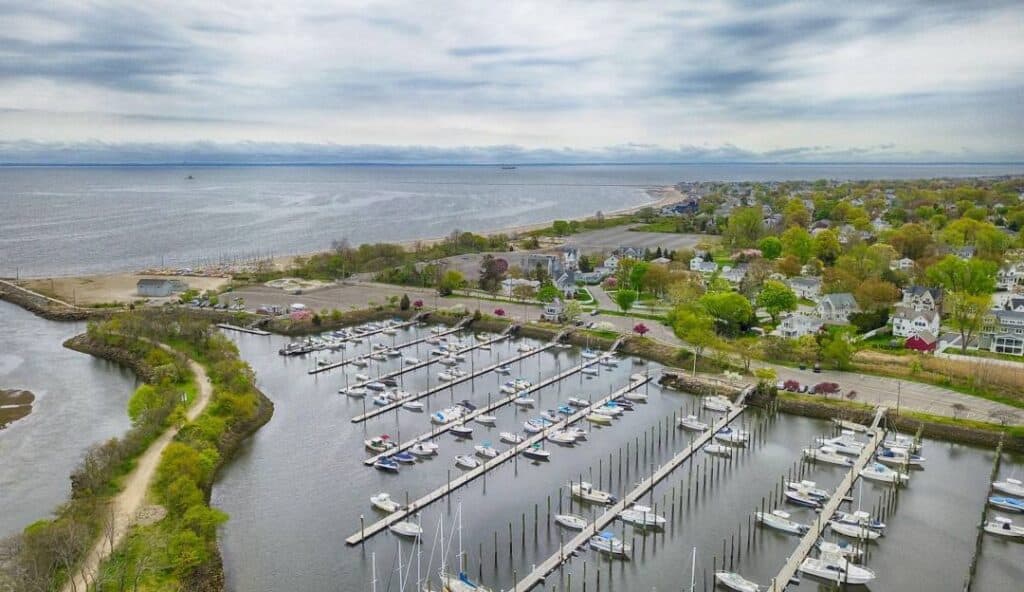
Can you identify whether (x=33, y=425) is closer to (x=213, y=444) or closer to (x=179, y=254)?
(x=213, y=444)

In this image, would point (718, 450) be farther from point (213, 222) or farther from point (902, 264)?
point (213, 222)

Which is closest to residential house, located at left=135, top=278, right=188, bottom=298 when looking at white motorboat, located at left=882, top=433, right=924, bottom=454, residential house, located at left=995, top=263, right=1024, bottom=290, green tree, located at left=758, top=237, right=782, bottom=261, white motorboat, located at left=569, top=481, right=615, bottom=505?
white motorboat, located at left=569, top=481, right=615, bottom=505

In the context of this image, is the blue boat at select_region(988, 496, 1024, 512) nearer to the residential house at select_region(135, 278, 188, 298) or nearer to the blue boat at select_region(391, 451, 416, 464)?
the blue boat at select_region(391, 451, 416, 464)

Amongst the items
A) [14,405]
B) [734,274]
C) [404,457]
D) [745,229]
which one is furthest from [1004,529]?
[745,229]

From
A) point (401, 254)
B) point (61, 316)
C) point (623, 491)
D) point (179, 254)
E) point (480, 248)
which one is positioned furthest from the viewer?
point (179, 254)

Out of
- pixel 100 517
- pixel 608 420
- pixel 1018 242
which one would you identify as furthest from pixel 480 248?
pixel 100 517

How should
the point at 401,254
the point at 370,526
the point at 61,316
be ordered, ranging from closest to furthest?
1. the point at 370,526
2. the point at 61,316
3. the point at 401,254
